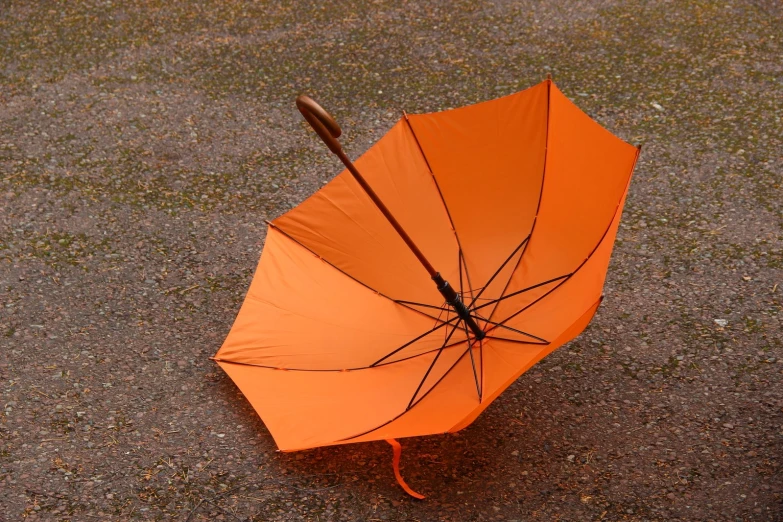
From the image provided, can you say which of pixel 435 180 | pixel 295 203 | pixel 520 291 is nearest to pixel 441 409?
pixel 520 291

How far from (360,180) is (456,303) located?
1.84 ft

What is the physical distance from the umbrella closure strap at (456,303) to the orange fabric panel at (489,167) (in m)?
0.22

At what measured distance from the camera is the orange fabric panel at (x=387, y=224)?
124 inches

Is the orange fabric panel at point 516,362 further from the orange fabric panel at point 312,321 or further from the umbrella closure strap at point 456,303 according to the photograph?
the orange fabric panel at point 312,321

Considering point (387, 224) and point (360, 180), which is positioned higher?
point (360, 180)

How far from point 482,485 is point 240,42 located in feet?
12.2

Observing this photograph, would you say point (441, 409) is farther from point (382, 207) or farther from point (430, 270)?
point (382, 207)

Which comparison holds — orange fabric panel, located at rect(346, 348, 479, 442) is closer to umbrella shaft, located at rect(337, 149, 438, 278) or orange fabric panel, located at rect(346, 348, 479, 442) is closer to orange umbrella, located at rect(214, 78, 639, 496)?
orange umbrella, located at rect(214, 78, 639, 496)

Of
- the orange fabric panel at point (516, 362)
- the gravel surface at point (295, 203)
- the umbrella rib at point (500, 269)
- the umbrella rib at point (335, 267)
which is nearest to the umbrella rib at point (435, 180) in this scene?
the umbrella rib at point (500, 269)

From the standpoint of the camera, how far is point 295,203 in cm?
459

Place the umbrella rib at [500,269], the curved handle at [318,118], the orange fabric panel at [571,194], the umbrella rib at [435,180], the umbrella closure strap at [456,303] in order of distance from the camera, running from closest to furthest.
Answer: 1. the curved handle at [318,118]
2. the umbrella closure strap at [456,303]
3. the orange fabric panel at [571,194]
4. the umbrella rib at [500,269]
5. the umbrella rib at [435,180]

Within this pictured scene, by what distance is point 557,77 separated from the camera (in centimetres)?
536

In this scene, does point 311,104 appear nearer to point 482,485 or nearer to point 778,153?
point 482,485

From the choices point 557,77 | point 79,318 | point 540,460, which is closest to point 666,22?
point 557,77
